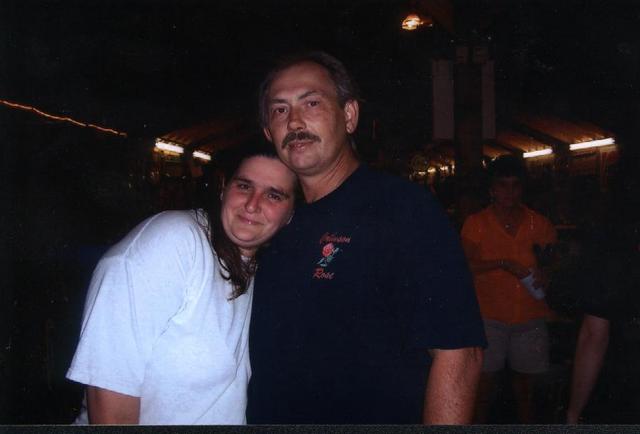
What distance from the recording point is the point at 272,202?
1.39 m

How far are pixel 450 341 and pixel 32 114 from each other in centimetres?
212

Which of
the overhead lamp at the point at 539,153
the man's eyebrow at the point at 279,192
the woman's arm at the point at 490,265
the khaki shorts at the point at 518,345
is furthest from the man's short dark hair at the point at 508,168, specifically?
the man's eyebrow at the point at 279,192

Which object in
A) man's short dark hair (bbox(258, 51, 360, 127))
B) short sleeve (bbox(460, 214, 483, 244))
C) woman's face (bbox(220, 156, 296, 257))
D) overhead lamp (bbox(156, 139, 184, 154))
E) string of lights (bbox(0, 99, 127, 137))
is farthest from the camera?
overhead lamp (bbox(156, 139, 184, 154))

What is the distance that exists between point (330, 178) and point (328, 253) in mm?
241

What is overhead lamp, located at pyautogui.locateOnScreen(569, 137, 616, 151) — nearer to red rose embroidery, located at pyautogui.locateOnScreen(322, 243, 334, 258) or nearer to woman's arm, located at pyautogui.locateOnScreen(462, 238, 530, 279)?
woman's arm, located at pyautogui.locateOnScreen(462, 238, 530, 279)

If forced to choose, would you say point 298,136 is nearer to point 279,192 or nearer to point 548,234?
point 279,192

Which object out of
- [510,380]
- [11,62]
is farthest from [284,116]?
[510,380]

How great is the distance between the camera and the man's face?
137 cm

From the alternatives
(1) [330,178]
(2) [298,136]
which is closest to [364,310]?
(1) [330,178]

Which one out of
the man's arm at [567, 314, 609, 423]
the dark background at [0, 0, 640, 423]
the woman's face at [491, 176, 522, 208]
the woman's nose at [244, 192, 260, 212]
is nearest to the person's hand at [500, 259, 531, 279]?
the woman's face at [491, 176, 522, 208]

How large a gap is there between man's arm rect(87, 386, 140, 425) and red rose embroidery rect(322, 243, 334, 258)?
0.57 m

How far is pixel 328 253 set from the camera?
1.26 meters

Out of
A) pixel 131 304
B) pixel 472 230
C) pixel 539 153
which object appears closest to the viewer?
pixel 131 304

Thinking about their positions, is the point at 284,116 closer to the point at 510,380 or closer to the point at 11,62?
the point at 11,62
